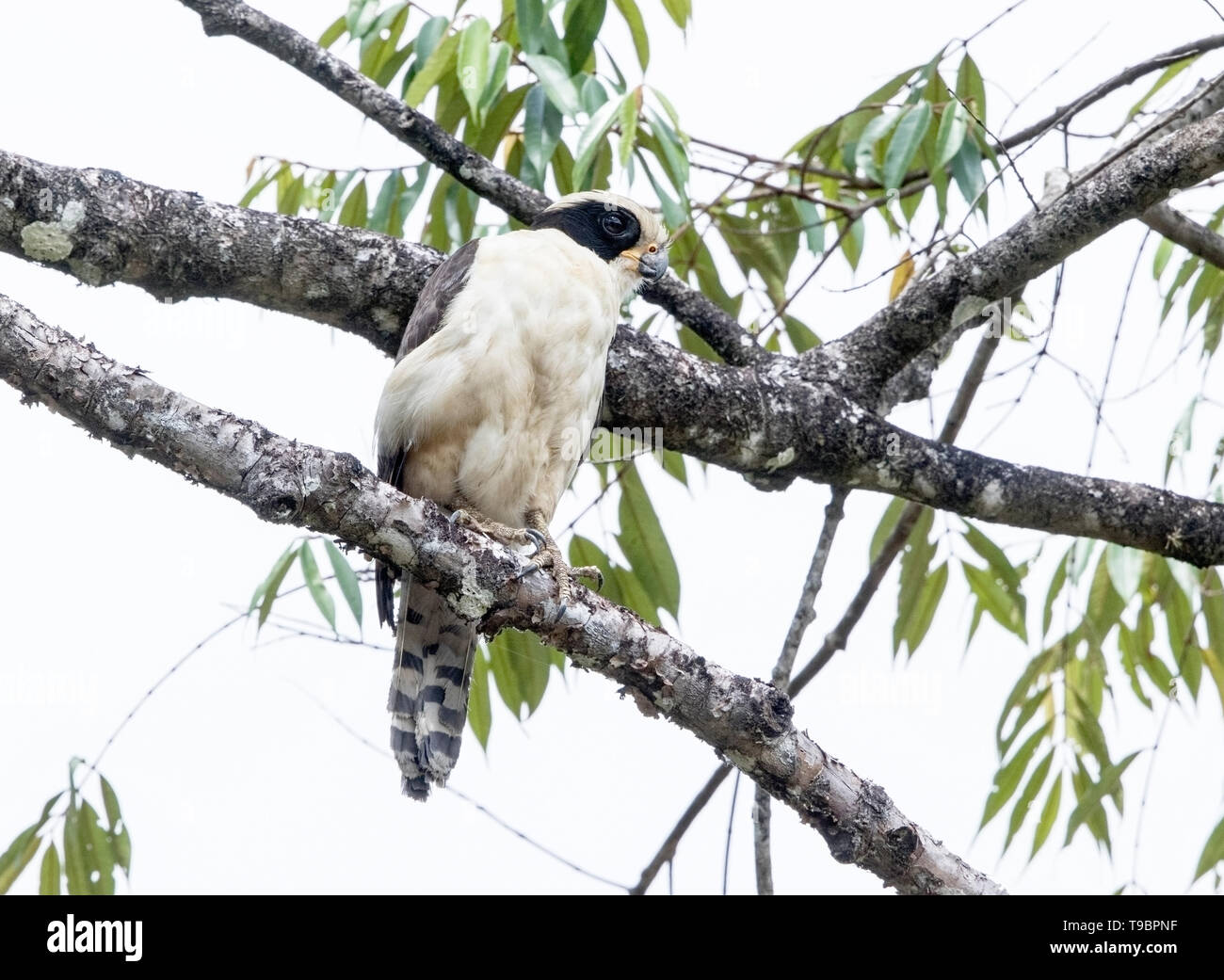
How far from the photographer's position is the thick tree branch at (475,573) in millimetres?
2016

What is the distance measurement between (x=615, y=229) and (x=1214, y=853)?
2.44 m

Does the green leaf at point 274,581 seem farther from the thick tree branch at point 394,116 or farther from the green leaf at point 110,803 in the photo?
the thick tree branch at point 394,116

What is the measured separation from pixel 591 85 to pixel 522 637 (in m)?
1.49

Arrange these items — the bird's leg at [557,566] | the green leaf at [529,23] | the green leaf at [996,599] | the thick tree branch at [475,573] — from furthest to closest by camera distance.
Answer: the green leaf at [996,599]
the green leaf at [529,23]
the bird's leg at [557,566]
the thick tree branch at [475,573]

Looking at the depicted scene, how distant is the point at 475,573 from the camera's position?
2.31 m

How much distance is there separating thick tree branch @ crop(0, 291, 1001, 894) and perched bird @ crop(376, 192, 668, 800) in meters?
0.45

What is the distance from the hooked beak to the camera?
3539 millimetres

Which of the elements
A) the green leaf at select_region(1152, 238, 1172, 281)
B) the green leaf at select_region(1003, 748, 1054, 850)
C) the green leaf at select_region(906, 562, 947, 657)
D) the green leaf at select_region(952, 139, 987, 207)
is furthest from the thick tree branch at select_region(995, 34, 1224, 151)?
the green leaf at select_region(1003, 748, 1054, 850)

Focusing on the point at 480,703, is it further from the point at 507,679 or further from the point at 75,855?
the point at 75,855

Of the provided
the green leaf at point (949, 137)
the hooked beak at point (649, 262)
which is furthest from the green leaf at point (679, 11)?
the green leaf at point (949, 137)

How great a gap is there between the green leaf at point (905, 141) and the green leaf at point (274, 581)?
1.86 m

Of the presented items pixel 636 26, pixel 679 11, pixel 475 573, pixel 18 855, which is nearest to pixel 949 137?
pixel 679 11
